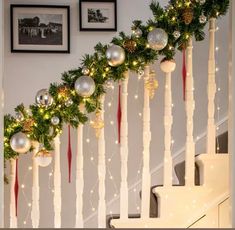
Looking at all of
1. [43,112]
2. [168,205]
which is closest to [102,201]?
[168,205]

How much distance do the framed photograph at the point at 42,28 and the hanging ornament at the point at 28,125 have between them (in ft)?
3.82

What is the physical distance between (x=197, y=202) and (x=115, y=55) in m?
1.07

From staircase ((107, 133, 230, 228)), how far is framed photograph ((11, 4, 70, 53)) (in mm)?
1411

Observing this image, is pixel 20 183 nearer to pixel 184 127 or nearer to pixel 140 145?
pixel 140 145

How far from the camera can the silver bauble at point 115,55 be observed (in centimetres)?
361

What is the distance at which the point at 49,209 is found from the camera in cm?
468

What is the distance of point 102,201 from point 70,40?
4.58ft

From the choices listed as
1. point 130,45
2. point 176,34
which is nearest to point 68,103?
point 130,45

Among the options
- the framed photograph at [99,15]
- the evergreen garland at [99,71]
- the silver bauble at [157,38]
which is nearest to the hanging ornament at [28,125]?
the evergreen garland at [99,71]

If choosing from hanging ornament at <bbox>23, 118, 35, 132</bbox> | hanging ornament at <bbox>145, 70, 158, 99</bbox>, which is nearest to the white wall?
hanging ornament at <bbox>145, 70, 158, 99</bbox>

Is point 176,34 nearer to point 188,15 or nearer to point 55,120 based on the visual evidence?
point 188,15

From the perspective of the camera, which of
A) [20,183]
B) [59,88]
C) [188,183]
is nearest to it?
[59,88]

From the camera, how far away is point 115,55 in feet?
11.8

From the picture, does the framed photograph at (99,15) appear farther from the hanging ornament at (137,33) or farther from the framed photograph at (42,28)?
the hanging ornament at (137,33)
